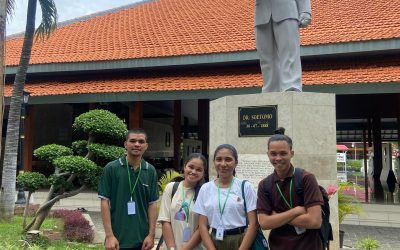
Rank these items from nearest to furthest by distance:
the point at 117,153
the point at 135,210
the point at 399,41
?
the point at 135,210
the point at 117,153
the point at 399,41

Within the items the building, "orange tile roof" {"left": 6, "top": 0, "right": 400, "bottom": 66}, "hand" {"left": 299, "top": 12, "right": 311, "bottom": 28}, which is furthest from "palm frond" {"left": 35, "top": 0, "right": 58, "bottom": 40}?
"hand" {"left": 299, "top": 12, "right": 311, "bottom": 28}

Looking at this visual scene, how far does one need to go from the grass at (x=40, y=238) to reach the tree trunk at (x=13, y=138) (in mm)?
437

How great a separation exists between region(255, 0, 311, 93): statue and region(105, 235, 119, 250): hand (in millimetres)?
3392

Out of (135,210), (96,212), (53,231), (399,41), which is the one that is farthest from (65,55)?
(135,210)

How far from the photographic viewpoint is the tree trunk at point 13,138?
966cm

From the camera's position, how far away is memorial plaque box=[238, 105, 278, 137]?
221 inches

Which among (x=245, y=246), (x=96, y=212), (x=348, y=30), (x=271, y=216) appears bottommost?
(x=96, y=212)

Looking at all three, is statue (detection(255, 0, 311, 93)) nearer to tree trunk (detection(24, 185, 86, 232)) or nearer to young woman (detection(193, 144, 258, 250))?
young woman (detection(193, 144, 258, 250))

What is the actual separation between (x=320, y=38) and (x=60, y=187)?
8315 mm

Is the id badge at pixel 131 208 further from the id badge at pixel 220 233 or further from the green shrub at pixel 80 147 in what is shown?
the green shrub at pixel 80 147

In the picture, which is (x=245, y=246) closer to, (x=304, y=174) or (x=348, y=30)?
(x=304, y=174)

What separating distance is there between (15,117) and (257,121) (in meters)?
6.55

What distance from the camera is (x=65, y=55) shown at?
1469cm

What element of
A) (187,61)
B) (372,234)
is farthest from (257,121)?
(187,61)
